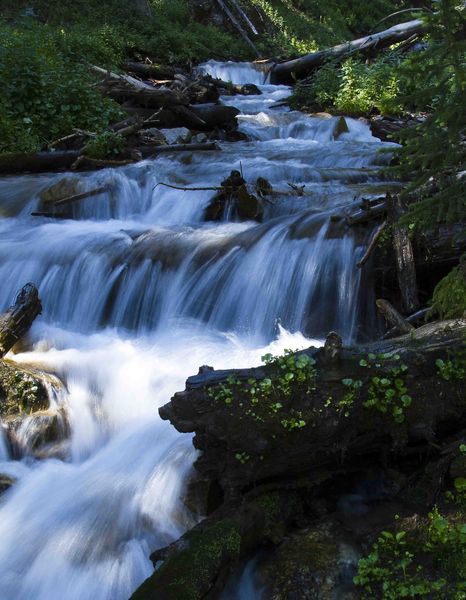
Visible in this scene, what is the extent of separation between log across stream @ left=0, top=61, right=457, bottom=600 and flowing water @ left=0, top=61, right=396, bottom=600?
0.05 ft

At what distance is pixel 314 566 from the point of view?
3189 mm

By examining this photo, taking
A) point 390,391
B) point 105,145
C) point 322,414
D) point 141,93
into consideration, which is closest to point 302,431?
point 322,414

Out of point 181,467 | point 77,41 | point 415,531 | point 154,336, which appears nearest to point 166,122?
point 77,41

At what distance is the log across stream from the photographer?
13.1ft

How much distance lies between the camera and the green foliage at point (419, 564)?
2.82 meters

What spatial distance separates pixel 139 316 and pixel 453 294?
4029 millimetres

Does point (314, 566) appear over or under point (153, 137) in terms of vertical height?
under

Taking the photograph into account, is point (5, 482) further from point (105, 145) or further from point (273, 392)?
point (105, 145)

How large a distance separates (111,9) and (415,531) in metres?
22.5

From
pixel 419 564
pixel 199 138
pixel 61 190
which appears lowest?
pixel 419 564

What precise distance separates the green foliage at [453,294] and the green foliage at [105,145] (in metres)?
8.37

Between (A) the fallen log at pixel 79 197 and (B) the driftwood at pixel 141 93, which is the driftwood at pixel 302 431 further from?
(B) the driftwood at pixel 141 93

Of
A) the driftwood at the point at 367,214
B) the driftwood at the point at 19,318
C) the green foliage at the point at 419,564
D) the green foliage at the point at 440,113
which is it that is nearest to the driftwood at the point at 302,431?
the green foliage at the point at 419,564

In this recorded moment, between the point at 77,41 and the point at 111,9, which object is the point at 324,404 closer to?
the point at 77,41
